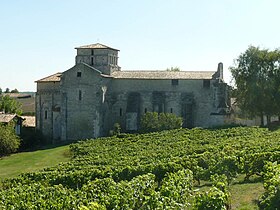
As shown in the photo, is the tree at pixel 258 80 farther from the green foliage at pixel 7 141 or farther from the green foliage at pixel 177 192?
the green foliage at pixel 177 192

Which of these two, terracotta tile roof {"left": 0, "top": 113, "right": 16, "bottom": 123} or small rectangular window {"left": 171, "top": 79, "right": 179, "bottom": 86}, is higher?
small rectangular window {"left": 171, "top": 79, "right": 179, "bottom": 86}

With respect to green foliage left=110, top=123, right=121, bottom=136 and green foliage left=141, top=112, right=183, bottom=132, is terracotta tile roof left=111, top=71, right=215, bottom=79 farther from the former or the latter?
green foliage left=110, top=123, right=121, bottom=136

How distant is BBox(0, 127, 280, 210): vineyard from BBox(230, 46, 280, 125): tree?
12.1 metres

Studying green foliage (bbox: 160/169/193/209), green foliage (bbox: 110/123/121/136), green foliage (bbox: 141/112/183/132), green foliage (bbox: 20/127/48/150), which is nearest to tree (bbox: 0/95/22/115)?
green foliage (bbox: 20/127/48/150)

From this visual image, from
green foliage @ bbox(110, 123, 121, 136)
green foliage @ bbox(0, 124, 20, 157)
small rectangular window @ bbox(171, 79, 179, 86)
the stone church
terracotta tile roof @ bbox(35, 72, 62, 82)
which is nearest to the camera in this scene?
green foliage @ bbox(0, 124, 20, 157)

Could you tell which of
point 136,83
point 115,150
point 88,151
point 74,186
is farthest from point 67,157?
point 136,83

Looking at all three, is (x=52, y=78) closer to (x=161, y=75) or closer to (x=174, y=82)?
(x=161, y=75)

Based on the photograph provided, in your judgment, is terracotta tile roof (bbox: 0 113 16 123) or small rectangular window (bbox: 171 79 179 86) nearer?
terracotta tile roof (bbox: 0 113 16 123)

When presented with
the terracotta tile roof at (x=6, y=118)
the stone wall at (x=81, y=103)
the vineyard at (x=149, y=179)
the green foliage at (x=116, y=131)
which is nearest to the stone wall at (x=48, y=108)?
the stone wall at (x=81, y=103)

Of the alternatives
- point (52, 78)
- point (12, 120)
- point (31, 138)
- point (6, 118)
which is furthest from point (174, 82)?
point (6, 118)

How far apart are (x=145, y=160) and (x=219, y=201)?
1498cm

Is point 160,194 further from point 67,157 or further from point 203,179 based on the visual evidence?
point 67,157

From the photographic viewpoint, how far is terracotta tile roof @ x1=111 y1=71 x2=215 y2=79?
53.5m

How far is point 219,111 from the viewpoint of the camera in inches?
2045
